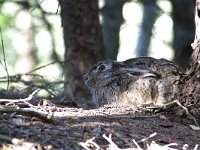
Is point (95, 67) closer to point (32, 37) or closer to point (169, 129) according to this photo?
point (169, 129)

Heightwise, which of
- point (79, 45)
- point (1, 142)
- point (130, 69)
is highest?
point (79, 45)

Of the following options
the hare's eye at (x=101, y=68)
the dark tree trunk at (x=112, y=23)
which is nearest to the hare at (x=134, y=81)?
the hare's eye at (x=101, y=68)

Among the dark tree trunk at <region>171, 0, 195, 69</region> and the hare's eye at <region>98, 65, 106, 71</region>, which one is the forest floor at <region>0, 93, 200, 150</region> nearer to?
the hare's eye at <region>98, 65, 106, 71</region>

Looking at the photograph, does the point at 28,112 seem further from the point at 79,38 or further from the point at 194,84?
the point at 79,38

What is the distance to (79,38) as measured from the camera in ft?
29.9

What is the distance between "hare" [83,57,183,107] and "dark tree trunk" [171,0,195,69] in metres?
5.76

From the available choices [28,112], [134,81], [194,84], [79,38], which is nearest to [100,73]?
[134,81]

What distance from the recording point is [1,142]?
12.8ft

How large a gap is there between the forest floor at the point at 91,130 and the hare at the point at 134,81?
70cm

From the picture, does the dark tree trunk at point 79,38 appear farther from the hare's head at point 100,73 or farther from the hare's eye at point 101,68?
the hare's eye at point 101,68

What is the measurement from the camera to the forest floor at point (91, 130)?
13.4 ft

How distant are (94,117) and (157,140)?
2.76ft

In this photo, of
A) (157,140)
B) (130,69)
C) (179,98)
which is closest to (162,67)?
(130,69)

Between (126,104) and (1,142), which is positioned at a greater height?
(126,104)
